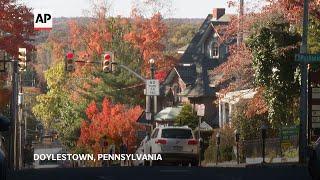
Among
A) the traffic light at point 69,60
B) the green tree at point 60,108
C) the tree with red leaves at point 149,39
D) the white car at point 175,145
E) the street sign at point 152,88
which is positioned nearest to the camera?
the white car at point 175,145

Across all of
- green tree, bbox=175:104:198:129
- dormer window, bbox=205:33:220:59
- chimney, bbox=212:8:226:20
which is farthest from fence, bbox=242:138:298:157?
chimney, bbox=212:8:226:20

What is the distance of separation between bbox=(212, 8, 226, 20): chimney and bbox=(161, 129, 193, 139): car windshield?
63467 mm

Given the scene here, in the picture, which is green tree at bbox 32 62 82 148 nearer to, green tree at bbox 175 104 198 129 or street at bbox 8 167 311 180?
green tree at bbox 175 104 198 129

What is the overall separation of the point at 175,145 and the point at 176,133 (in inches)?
20.4

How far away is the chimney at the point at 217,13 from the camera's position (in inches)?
4078

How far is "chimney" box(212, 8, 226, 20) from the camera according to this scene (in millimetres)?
103594

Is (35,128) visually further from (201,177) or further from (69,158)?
(201,177)

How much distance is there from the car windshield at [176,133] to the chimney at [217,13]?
208 ft

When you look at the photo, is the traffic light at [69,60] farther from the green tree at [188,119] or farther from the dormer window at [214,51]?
the dormer window at [214,51]

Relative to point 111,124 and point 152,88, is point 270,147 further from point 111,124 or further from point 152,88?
point 111,124

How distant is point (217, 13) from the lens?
103750mm

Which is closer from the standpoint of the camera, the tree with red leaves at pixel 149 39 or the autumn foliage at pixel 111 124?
the autumn foliage at pixel 111 124

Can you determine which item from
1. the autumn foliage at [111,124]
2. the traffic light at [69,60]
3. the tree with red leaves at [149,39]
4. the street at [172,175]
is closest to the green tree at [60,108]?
the autumn foliage at [111,124]

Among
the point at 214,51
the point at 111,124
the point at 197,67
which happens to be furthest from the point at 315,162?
the point at 214,51
